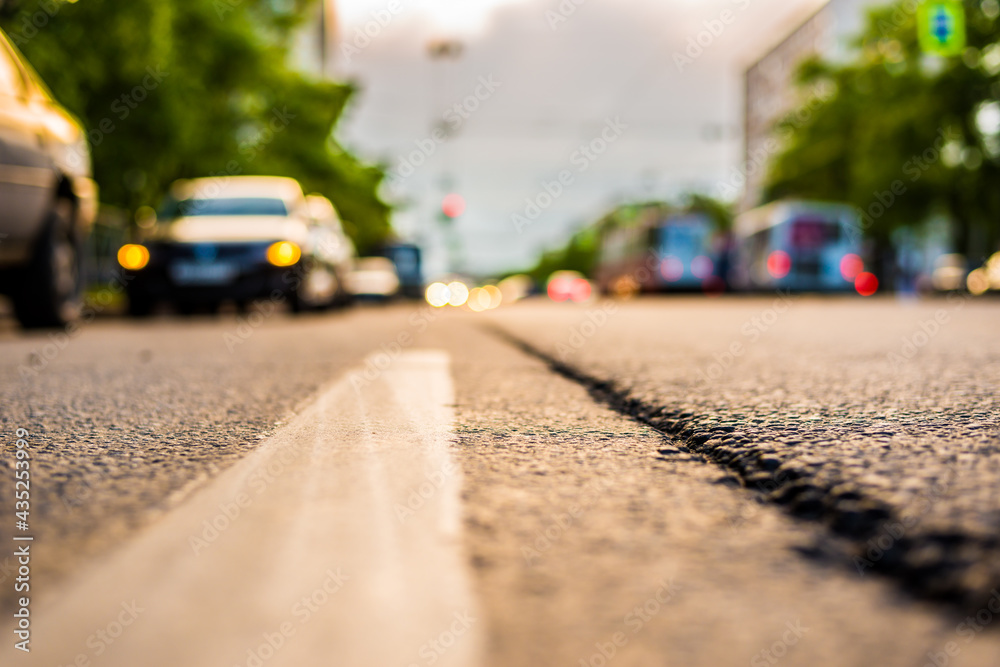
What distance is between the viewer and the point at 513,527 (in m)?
1.71

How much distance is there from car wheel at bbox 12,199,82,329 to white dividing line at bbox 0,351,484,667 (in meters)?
5.24

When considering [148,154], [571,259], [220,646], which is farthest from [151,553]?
[571,259]

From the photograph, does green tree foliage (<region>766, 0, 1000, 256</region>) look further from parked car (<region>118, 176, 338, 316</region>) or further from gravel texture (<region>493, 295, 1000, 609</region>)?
gravel texture (<region>493, 295, 1000, 609</region>)

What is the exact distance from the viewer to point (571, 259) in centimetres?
14250

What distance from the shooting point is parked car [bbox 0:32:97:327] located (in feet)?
19.5

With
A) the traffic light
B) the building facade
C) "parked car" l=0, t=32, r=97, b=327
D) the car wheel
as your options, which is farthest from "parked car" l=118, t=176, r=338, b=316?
the building facade

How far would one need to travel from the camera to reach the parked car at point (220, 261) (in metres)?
10.4

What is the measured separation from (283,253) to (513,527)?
939 centimetres

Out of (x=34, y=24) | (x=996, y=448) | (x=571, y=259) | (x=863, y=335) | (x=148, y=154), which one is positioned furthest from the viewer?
(x=571, y=259)

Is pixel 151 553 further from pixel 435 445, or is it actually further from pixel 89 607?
pixel 435 445

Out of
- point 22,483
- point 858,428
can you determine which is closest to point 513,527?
point 22,483

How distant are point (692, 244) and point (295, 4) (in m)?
13.8

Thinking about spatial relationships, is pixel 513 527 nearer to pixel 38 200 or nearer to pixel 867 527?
pixel 867 527

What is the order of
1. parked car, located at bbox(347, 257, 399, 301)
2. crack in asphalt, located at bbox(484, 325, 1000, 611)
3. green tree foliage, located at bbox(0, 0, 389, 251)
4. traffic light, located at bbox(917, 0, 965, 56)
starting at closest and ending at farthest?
Result: crack in asphalt, located at bbox(484, 325, 1000, 611), green tree foliage, located at bbox(0, 0, 389, 251), traffic light, located at bbox(917, 0, 965, 56), parked car, located at bbox(347, 257, 399, 301)
